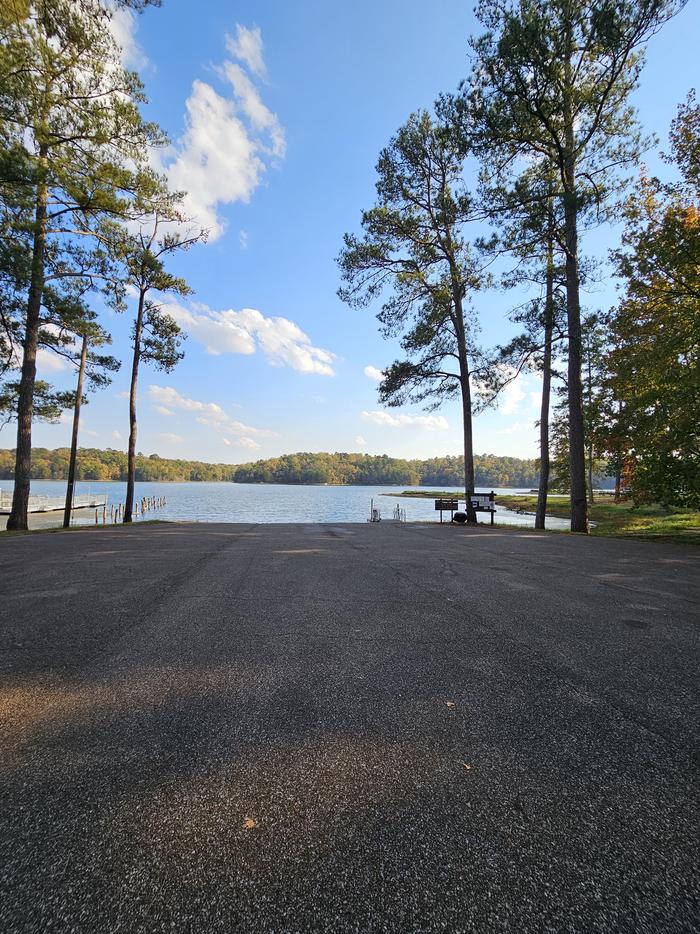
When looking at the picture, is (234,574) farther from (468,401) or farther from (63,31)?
(63,31)

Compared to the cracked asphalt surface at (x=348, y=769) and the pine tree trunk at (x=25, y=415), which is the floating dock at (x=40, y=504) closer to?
the pine tree trunk at (x=25, y=415)

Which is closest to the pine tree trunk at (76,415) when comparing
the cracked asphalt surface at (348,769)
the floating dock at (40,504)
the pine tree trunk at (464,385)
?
the floating dock at (40,504)

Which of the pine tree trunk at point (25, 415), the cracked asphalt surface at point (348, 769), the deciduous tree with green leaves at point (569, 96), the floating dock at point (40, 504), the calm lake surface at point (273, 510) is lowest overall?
the calm lake surface at point (273, 510)

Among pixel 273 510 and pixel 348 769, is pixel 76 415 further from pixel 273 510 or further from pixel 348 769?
pixel 273 510

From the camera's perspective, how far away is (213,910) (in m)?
1.18

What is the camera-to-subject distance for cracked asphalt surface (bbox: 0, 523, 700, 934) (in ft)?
4.01

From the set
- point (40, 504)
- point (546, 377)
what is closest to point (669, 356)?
point (546, 377)

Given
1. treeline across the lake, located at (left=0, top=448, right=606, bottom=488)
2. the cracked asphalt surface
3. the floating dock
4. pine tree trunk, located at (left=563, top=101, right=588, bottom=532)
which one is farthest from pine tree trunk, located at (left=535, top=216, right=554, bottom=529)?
treeline across the lake, located at (left=0, top=448, right=606, bottom=488)

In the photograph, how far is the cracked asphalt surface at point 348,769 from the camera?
1223mm

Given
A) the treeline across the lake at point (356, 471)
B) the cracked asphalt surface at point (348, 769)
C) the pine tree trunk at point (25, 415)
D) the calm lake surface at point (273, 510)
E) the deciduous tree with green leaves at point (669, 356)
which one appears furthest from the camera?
the treeline across the lake at point (356, 471)

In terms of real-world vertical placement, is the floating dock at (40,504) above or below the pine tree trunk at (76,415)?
below

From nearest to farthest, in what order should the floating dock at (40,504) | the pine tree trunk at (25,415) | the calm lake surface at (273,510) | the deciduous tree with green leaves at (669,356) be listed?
the deciduous tree with green leaves at (669,356) → the pine tree trunk at (25,415) → the calm lake surface at (273,510) → the floating dock at (40,504)

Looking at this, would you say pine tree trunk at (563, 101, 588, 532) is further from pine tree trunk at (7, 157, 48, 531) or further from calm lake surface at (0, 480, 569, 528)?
pine tree trunk at (7, 157, 48, 531)

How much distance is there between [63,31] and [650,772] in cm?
1954
